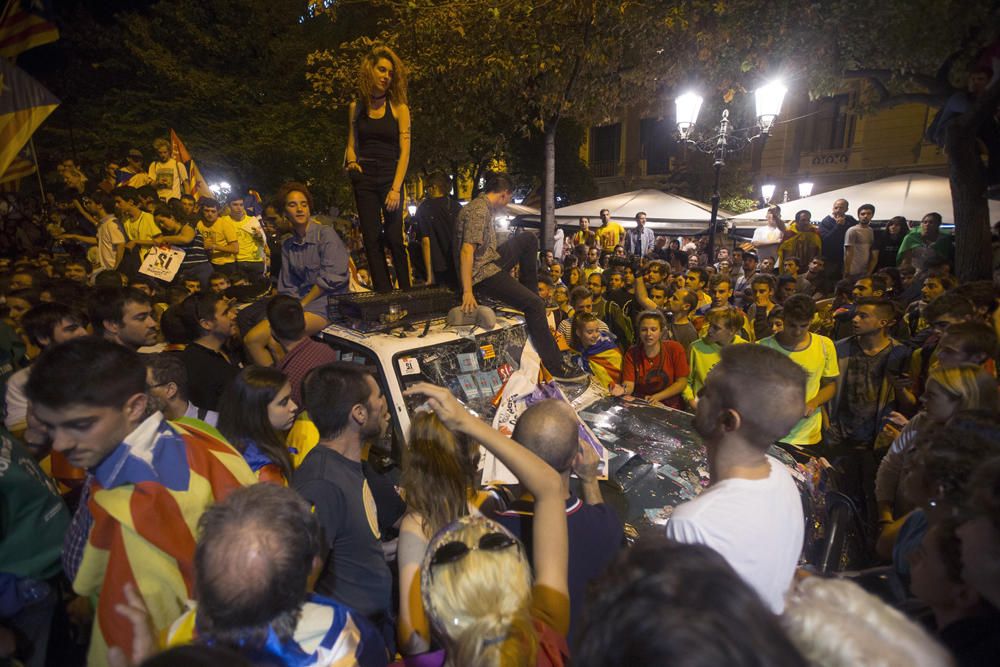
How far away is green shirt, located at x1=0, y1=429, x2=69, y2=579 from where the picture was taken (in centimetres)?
207

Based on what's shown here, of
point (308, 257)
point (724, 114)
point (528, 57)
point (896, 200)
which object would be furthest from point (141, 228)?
point (896, 200)

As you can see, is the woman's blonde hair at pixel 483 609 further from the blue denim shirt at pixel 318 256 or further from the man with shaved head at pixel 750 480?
the blue denim shirt at pixel 318 256

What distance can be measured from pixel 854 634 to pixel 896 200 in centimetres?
1561

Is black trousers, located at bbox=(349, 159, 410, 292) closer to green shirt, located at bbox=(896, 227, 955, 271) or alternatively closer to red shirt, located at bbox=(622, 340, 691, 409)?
red shirt, located at bbox=(622, 340, 691, 409)

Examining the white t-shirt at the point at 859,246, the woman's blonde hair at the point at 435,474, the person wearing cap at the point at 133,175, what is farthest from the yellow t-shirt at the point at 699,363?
the person wearing cap at the point at 133,175

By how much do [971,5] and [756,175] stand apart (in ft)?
75.0

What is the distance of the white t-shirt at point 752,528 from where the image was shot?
69.7 inches

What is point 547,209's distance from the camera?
13398 millimetres

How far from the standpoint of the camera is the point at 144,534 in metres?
1.81

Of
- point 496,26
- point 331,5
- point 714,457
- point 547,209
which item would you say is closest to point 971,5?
point 496,26

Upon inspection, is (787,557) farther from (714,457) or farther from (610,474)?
(610,474)

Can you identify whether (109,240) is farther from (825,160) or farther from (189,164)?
(825,160)

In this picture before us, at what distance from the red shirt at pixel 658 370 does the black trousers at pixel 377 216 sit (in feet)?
7.49

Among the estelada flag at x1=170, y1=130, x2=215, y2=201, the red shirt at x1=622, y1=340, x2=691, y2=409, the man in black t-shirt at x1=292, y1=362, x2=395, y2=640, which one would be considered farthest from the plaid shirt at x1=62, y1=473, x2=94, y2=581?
the estelada flag at x1=170, y1=130, x2=215, y2=201
